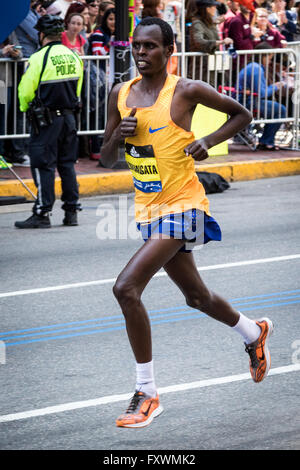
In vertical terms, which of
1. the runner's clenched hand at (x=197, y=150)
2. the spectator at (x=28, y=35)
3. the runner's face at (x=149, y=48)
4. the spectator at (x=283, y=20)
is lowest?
the spectator at (x=283, y=20)

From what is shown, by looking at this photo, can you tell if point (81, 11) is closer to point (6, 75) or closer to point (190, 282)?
point (6, 75)

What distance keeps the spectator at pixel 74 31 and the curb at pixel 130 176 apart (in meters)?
1.90

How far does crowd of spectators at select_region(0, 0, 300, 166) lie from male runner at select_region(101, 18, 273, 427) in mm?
7063

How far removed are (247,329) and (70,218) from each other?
525 cm

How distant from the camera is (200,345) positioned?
234 inches

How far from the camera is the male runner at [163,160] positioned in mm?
4727

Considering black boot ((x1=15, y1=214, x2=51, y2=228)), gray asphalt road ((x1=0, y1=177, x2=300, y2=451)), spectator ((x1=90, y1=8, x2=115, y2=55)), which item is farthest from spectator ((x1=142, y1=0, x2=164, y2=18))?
gray asphalt road ((x1=0, y1=177, x2=300, y2=451))

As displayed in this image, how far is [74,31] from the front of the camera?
1294 cm

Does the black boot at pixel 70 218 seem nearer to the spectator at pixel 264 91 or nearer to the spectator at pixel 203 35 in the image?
the spectator at pixel 203 35

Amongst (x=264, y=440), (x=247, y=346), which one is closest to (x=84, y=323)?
(x=247, y=346)

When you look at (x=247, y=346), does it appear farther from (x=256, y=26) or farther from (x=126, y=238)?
(x=256, y=26)

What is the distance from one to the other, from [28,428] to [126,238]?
5.19 m

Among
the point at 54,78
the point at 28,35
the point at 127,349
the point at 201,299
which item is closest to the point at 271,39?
the point at 28,35

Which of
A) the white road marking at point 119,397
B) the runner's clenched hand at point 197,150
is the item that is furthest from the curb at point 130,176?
the runner's clenched hand at point 197,150
